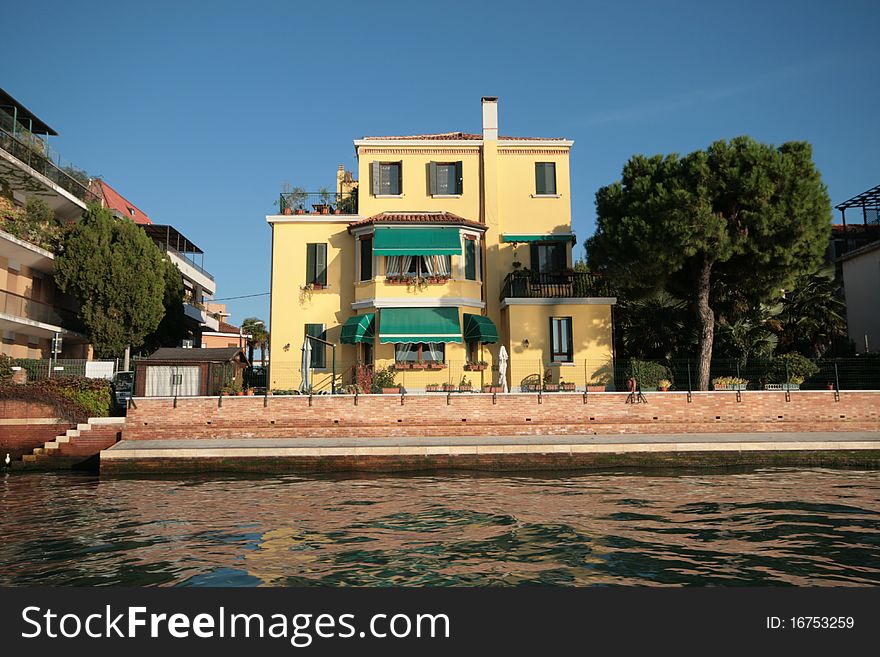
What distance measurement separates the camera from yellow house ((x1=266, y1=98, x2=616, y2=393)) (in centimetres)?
2747

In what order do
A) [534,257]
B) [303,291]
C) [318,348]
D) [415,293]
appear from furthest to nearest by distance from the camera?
[534,257], [303,291], [318,348], [415,293]

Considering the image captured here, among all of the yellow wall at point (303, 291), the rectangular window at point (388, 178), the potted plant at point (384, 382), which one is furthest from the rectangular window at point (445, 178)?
the potted plant at point (384, 382)

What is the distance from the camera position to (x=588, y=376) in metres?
27.3

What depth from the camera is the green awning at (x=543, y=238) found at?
96.6 ft

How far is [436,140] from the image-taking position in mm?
30938

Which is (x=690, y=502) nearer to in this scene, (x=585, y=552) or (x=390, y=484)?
(x=585, y=552)

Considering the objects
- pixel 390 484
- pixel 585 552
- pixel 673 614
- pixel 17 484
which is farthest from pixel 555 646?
pixel 17 484

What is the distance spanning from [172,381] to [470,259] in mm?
13818

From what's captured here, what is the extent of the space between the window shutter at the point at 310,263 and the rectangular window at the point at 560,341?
1137 cm

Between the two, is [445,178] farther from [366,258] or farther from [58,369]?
[58,369]

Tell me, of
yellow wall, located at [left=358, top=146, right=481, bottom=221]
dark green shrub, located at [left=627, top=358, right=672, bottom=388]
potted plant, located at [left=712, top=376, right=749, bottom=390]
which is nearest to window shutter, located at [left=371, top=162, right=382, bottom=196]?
yellow wall, located at [left=358, top=146, right=481, bottom=221]

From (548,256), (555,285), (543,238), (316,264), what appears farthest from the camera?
(548,256)

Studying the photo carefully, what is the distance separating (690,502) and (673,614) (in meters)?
9.21

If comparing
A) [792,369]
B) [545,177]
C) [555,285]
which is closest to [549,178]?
[545,177]
